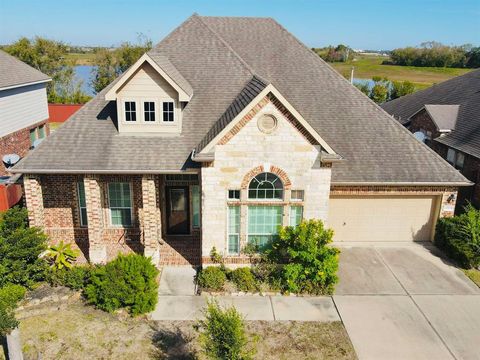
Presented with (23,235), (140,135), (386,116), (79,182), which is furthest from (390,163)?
(23,235)

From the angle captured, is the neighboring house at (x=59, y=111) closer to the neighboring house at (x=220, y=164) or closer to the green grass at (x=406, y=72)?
the neighboring house at (x=220, y=164)

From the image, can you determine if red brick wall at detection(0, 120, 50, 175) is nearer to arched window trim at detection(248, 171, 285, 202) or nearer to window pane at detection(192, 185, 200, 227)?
window pane at detection(192, 185, 200, 227)

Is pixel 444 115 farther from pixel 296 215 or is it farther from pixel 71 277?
pixel 71 277

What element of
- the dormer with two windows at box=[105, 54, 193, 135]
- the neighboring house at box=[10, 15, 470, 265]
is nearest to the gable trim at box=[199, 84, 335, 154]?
the neighboring house at box=[10, 15, 470, 265]

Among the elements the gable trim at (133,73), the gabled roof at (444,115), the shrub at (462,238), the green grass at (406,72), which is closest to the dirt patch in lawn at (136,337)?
the shrub at (462,238)

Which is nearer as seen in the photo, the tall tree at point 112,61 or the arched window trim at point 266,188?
the arched window trim at point 266,188

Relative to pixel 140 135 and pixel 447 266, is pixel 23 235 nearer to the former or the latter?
pixel 140 135
